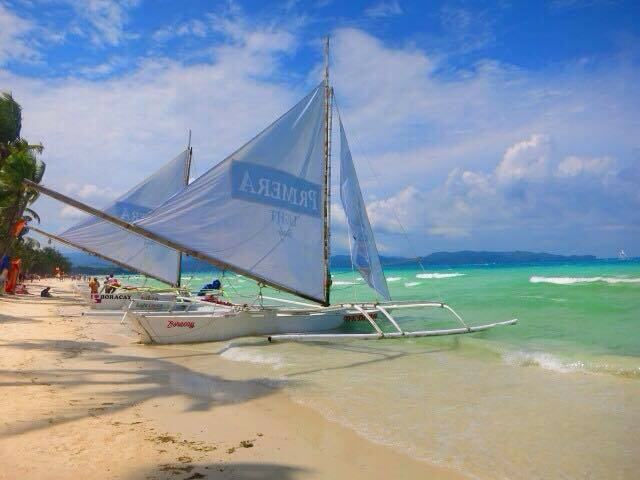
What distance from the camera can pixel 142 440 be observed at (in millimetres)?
5527

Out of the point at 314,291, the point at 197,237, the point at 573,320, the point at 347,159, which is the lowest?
the point at 573,320

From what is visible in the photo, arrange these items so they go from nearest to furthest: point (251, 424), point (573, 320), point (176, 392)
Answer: point (251, 424) < point (176, 392) < point (573, 320)

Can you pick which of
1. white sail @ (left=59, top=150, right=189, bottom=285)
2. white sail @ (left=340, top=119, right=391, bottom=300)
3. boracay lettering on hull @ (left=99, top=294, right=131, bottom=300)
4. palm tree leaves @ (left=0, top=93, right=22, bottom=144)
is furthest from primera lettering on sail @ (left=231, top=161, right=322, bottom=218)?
palm tree leaves @ (left=0, top=93, right=22, bottom=144)

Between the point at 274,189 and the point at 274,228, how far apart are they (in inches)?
44.5

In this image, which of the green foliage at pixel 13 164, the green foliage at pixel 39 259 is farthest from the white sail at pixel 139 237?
the green foliage at pixel 39 259

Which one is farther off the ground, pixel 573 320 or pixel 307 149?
pixel 307 149

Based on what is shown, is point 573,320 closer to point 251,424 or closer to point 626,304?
point 626,304

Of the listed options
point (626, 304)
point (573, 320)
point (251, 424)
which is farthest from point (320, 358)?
point (626, 304)

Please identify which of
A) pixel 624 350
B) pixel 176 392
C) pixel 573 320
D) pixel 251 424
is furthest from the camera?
pixel 573 320

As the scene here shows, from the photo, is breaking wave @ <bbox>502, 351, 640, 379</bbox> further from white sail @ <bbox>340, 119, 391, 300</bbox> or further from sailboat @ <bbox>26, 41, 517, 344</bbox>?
white sail @ <bbox>340, 119, 391, 300</bbox>

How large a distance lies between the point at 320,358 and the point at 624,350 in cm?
842

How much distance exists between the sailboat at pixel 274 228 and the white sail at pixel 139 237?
961cm

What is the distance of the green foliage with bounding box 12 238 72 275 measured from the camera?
67.2 meters

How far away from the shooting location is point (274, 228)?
43.8ft
